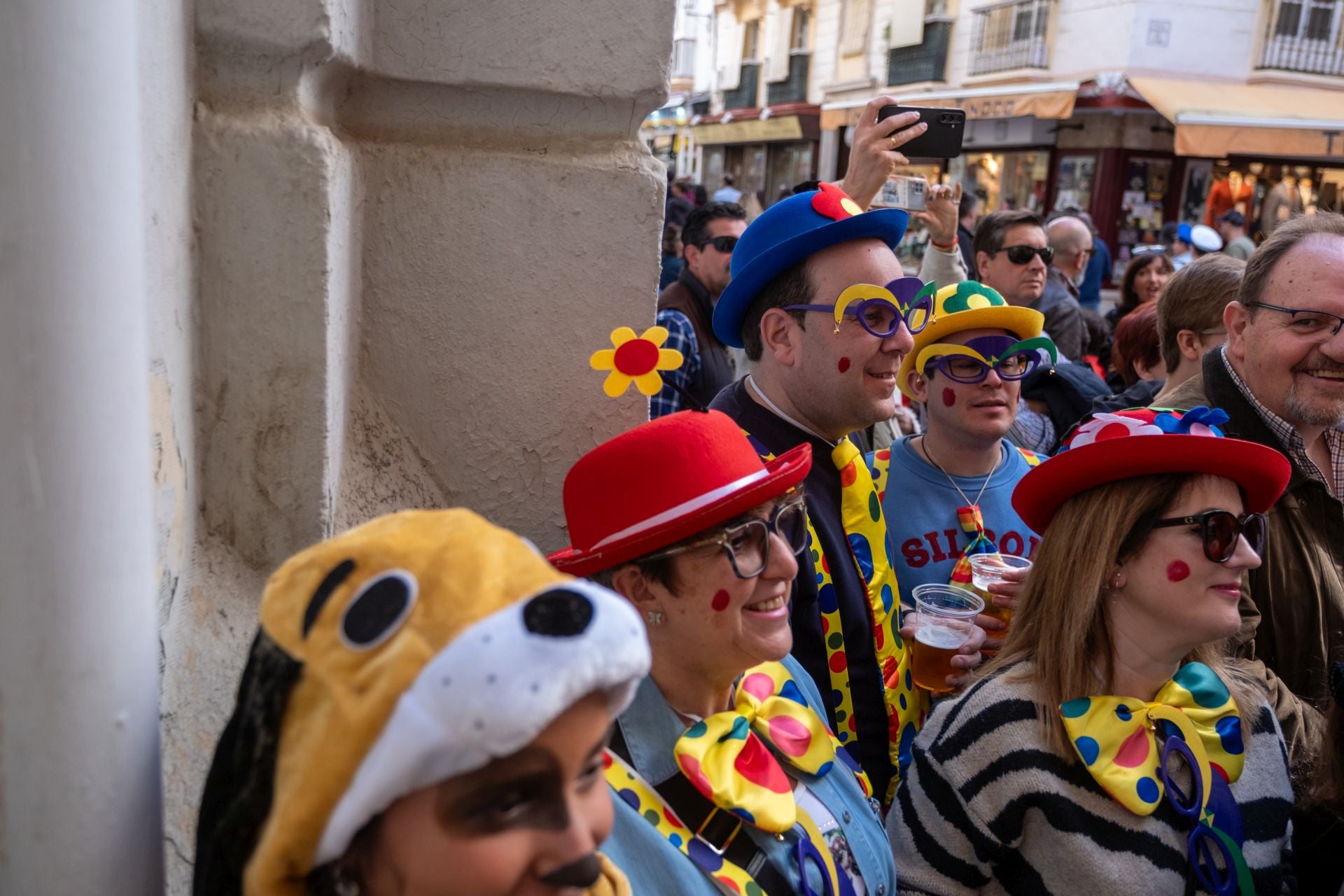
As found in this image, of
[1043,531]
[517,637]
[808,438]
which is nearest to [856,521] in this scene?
[808,438]

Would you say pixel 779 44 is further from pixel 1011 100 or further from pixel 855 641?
pixel 855 641

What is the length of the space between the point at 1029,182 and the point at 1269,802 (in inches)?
751

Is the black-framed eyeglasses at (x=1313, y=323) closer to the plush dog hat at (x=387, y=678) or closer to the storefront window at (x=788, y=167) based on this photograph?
the plush dog hat at (x=387, y=678)

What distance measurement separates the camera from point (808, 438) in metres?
2.52

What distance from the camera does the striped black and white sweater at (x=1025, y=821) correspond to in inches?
74.2

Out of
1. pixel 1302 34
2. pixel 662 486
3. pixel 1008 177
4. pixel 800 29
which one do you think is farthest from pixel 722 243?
pixel 800 29

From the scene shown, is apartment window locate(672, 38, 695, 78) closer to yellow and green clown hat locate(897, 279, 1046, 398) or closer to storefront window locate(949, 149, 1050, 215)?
storefront window locate(949, 149, 1050, 215)

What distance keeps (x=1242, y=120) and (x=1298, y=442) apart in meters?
15.5

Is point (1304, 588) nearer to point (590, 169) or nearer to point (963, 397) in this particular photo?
point (963, 397)

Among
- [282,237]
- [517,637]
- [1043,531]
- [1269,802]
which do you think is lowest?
[1269,802]

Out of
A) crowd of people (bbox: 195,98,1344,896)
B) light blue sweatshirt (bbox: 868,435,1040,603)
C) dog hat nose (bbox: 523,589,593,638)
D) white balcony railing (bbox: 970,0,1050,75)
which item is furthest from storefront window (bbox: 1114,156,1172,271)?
dog hat nose (bbox: 523,589,593,638)

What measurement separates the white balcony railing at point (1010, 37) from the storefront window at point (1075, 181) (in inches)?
98.2

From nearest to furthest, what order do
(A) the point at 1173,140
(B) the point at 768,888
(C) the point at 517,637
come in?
(C) the point at 517,637 < (B) the point at 768,888 < (A) the point at 1173,140

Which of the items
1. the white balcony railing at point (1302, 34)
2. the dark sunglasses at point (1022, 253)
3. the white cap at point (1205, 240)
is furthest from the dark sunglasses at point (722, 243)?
Result: the white balcony railing at point (1302, 34)
